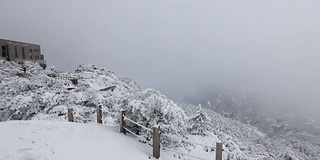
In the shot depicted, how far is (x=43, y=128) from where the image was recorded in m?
9.39

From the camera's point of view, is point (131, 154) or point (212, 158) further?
point (212, 158)

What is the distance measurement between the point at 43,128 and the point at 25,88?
13.3m

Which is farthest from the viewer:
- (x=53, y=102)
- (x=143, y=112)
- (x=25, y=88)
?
(x=25, y=88)

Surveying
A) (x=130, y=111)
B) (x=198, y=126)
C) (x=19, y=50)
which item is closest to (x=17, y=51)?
(x=19, y=50)

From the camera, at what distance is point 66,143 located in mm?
8164

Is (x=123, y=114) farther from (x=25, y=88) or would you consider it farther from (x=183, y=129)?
(x=25, y=88)

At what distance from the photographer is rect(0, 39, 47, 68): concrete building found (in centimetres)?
4874

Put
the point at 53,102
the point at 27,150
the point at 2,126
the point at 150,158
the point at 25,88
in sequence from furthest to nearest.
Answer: the point at 25,88 → the point at 53,102 → the point at 2,126 → the point at 150,158 → the point at 27,150

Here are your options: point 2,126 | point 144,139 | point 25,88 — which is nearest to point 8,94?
point 25,88

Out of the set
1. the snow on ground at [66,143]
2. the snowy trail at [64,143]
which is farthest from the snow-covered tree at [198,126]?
the snowy trail at [64,143]

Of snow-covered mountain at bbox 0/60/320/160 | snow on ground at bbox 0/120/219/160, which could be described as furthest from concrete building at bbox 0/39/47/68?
snow on ground at bbox 0/120/219/160

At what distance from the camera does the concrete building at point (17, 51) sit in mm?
48741

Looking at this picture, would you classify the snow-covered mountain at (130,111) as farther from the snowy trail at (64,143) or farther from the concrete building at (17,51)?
the concrete building at (17,51)

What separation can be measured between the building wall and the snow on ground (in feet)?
149
